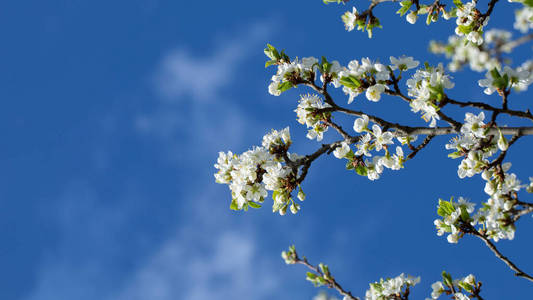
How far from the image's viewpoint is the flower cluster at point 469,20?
5129 mm

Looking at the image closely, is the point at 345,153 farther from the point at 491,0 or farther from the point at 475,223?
the point at 491,0

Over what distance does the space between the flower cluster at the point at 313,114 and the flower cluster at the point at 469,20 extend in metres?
1.91

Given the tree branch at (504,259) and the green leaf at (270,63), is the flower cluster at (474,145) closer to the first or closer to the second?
the tree branch at (504,259)

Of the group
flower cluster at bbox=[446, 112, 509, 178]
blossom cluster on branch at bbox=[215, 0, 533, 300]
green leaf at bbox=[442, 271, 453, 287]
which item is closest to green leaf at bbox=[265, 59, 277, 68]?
blossom cluster on branch at bbox=[215, 0, 533, 300]

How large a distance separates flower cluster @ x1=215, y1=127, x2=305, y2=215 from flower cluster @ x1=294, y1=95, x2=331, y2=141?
0.34m

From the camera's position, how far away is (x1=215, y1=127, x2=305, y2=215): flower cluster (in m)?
4.55

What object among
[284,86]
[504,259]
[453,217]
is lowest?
[504,259]

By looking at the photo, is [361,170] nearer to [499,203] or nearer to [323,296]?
[499,203]

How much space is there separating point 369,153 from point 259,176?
1149 mm

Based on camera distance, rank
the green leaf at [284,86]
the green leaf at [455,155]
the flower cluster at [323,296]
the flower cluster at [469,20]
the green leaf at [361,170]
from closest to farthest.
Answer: the green leaf at [455,155]
the green leaf at [361,170]
the green leaf at [284,86]
the flower cluster at [469,20]
the flower cluster at [323,296]

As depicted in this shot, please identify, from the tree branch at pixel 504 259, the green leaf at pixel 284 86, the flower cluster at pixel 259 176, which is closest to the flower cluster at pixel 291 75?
the green leaf at pixel 284 86

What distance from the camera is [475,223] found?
176 inches

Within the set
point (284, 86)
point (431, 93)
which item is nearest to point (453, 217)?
point (431, 93)

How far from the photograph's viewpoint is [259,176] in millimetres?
4652
